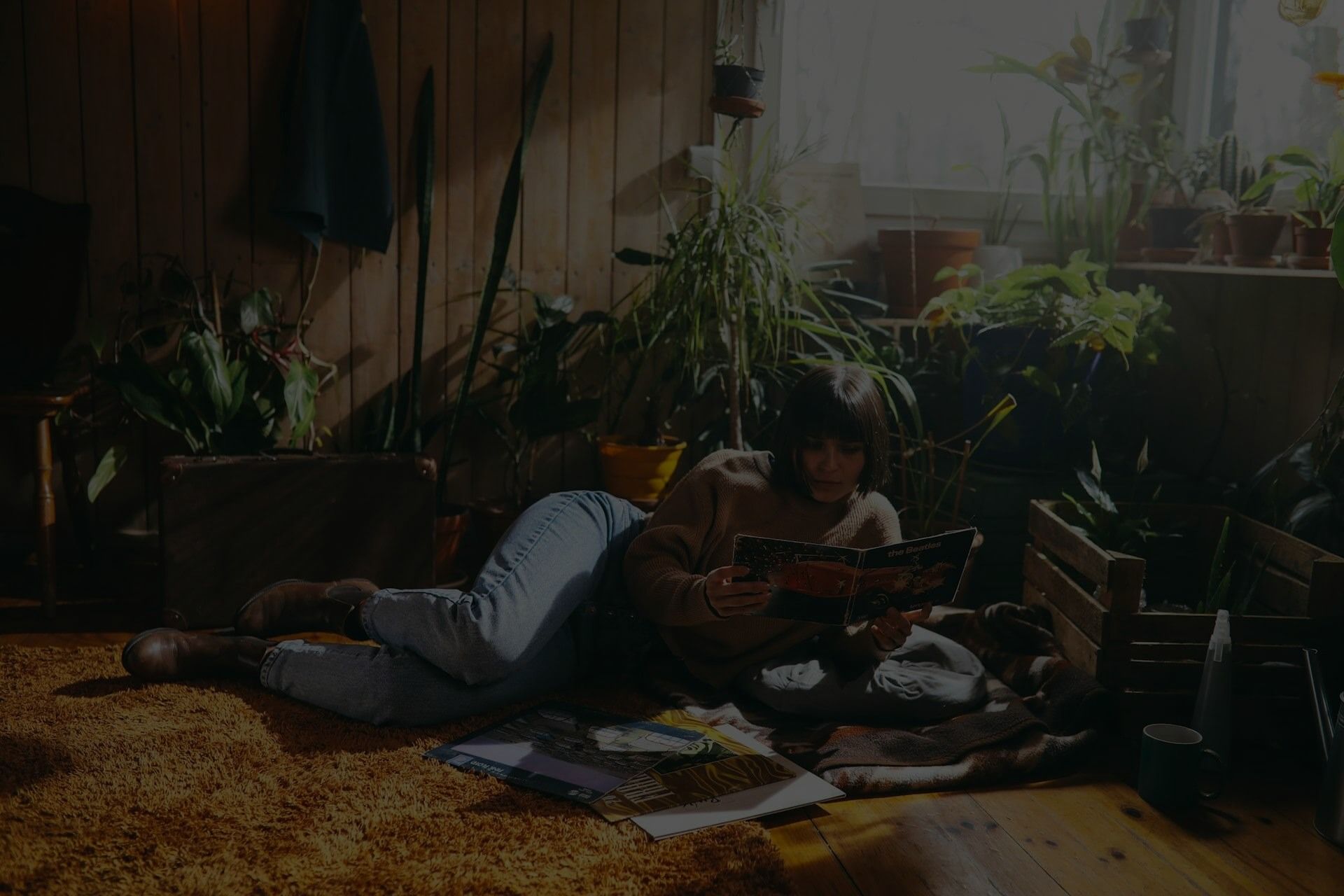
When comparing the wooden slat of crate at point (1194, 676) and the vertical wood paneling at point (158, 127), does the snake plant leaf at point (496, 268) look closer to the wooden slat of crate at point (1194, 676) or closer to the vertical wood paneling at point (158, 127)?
the vertical wood paneling at point (158, 127)

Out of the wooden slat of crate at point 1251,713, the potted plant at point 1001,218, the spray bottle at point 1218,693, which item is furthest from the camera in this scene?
the potted plant at point 1001,218

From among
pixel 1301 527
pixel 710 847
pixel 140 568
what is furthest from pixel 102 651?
pixel 1301 527

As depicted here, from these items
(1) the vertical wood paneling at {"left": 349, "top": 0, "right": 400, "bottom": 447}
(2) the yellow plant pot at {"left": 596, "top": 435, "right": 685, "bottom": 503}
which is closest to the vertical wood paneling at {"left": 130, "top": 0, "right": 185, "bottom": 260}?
(1) the vertical wood paneling at {"left": 349, "top": 0, "right": 400, "bottom": 447}

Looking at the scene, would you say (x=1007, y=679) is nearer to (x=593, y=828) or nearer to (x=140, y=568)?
(x=593, y=828)

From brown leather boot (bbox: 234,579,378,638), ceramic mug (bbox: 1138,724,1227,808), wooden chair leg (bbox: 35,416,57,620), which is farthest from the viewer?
wooden chair leg (bbox: 35,416,57,620)

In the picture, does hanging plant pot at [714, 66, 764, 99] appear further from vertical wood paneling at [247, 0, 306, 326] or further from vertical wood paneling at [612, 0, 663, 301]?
vertical wood paneling at [247, 0, 306, 326]

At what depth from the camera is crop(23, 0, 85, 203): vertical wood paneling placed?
9.59ft

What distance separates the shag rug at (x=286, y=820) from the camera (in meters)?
1.50

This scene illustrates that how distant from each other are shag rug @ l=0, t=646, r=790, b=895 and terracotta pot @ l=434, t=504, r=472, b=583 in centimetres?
84

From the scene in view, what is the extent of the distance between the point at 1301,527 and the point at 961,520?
70 cm

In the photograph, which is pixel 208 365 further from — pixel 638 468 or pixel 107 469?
pixel 638 468

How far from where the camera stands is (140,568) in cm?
310

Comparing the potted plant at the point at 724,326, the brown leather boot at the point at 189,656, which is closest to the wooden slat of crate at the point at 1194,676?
the potted plant at the point at 724,326

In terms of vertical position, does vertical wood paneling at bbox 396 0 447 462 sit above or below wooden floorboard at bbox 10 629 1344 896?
above
